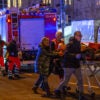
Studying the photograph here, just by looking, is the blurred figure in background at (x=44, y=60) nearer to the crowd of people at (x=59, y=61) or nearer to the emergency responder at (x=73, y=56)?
the crowd of people at (x=59, y=61)

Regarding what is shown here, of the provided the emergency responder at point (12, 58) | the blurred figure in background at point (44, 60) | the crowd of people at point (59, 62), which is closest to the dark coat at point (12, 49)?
the emergency responder at point (12, 58)

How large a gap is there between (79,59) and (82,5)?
24.8 meters

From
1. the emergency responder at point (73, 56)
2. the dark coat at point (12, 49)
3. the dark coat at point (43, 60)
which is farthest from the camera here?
the dark coat at point (12, 49)

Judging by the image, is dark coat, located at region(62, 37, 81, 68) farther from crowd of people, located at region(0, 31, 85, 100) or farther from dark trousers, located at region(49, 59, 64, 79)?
dark trousers, located at region(49, 59, 64, 79)

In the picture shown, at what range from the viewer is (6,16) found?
22172 mm

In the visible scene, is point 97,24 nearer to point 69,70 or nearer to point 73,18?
point 73,18

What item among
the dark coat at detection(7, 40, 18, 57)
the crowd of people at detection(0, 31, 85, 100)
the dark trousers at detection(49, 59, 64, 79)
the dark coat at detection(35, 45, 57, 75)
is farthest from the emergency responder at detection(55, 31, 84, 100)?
the dark coat at detection(7, 40, 18, 57)

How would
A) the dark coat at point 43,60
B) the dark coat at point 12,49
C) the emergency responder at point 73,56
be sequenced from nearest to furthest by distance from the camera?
1. the emergency responder at point 73,56
2. the dark coat at point 43,60
3. the dark coat at point 12,49

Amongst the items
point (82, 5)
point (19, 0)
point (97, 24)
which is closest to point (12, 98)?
point (97, 24)

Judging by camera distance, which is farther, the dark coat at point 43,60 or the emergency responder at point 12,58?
the emergency responder at point 12,58

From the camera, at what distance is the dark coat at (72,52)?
37.1 feet

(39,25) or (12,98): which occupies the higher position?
(39,25)

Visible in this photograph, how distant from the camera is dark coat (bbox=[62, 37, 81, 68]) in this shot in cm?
1131

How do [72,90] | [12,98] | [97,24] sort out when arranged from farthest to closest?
[97,24] < [72,90] < [12,98]
